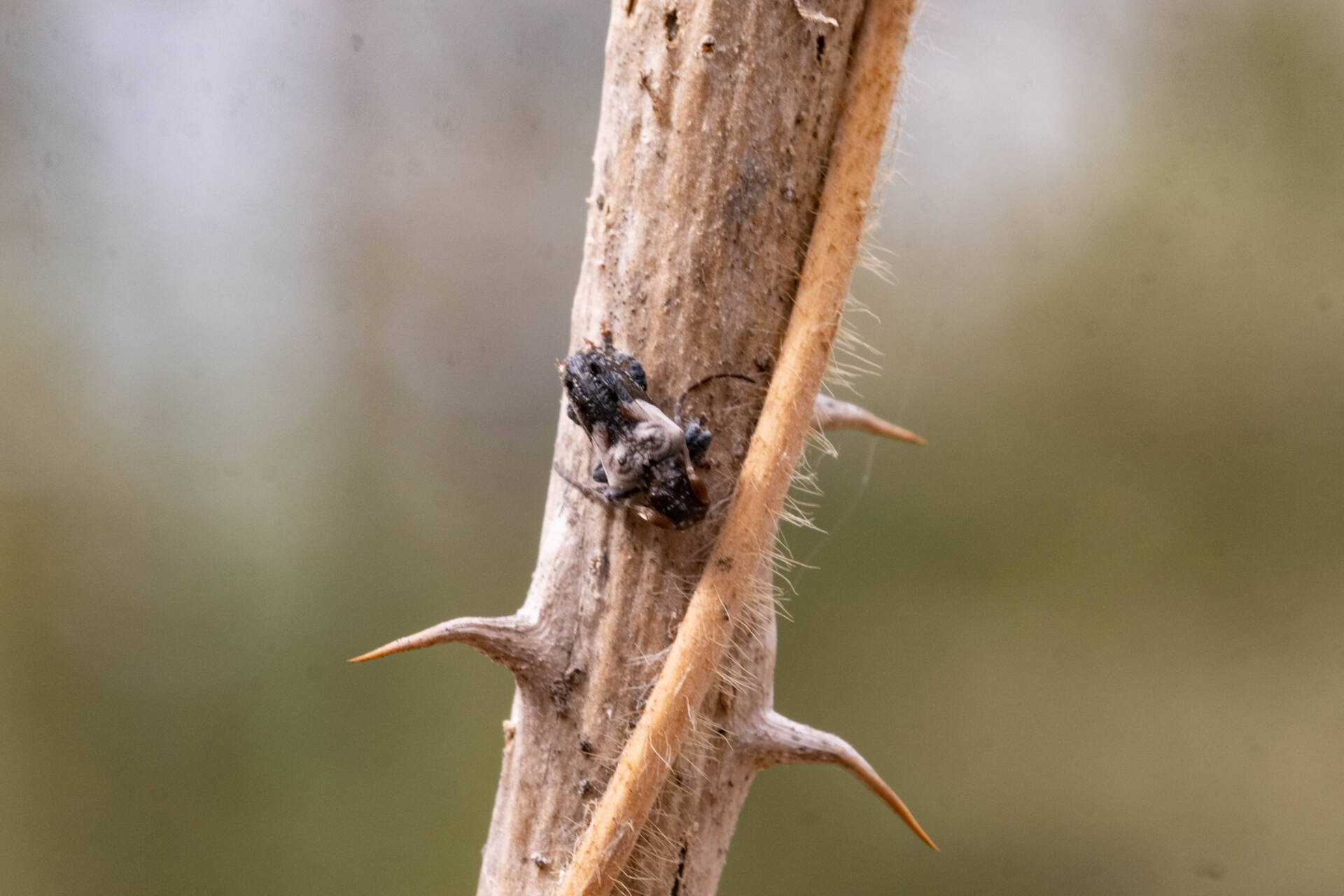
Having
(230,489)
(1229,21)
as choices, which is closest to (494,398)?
(230,489)

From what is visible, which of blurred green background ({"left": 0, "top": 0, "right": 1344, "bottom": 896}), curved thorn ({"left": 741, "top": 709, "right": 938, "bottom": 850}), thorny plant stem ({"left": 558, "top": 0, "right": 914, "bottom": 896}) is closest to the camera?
thorny plant stem ({"left": 558, "top": 0, "right": 914, "bottom": 896})

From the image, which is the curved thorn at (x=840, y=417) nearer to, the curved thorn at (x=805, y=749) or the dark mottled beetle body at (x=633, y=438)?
the dark mottled beetle body at (x=633, y=438)

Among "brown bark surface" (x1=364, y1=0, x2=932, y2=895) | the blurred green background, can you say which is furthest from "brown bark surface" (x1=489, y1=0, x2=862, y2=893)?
the blurred green background

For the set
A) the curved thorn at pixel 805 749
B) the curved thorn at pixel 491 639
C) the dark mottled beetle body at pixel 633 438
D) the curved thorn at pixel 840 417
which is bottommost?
the curved thorn at pixel 805 749

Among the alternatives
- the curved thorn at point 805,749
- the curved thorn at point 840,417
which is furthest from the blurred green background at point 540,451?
the curved thorn at point 805,749

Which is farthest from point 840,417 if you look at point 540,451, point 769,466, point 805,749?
point 540,451

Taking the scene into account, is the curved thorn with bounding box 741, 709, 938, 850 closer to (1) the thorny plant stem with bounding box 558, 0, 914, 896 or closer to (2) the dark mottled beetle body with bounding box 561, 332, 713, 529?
(1) the thorny plant stem with bounding box 558, 0, 914, 896
